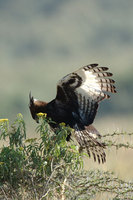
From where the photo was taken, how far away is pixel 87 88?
6188 mm

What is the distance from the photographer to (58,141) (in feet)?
15.1

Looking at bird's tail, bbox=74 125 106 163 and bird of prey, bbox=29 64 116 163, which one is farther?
bird of prey, bbox=29 64 116 163

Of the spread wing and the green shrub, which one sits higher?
the spread wing

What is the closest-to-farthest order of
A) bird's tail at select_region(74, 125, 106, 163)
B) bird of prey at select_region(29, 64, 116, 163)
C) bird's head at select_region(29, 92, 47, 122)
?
1. bird's tail at select_region(74, 125, 106, 163)
2. bird of prey at select_region(29, 64, 116, 163)
3. bird's head at select_region(29, 92, 47, 122)

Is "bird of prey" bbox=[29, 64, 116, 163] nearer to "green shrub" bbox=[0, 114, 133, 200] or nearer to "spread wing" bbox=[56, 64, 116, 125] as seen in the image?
"spread wing" bbox=[56, 64, 116, 125]

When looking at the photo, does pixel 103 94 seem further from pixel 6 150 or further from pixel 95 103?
pixel 6 150

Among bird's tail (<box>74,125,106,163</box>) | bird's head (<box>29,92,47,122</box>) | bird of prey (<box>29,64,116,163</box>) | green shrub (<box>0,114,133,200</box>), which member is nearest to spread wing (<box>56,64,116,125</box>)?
bird of prey (<box>29,64,116,163</box>)

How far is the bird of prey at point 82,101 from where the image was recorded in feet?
19.9

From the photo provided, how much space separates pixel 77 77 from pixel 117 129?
3.75 ft

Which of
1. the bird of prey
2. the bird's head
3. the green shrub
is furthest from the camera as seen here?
the bird's head

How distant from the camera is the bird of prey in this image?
607cm

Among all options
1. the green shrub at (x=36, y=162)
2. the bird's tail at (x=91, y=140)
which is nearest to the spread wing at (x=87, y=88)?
the bird's tail at (x=91, y=140)

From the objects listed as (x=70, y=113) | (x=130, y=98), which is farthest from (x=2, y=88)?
(x=70, y=113)

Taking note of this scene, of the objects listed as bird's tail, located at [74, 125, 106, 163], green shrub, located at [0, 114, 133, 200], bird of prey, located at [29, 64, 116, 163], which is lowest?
green shrub, located at [0, 114, 133, 200]
